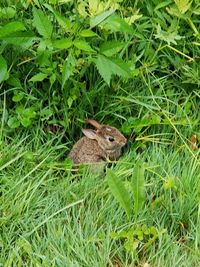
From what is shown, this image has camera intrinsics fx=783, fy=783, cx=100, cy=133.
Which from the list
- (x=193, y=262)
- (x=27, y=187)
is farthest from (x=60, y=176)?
(x=193, y=262)

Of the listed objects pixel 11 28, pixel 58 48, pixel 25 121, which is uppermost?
pixel 11 28

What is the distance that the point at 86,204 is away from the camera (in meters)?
4.04

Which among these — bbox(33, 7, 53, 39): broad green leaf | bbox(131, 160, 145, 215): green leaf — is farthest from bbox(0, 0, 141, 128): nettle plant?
bbox(131, 160, 145, 215): green leaf

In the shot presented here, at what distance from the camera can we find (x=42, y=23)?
4.22 metres

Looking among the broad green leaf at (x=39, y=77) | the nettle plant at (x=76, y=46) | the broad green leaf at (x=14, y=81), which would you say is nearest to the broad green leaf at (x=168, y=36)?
the nettle plant at (x=76, y=46)

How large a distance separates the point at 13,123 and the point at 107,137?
0.53 metres

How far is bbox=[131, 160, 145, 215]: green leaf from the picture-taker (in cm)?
389

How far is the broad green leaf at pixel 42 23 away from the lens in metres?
4.21

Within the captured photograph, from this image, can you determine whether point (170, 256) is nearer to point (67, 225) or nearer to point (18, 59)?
point (67, 225)

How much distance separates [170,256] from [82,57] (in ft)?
4.35

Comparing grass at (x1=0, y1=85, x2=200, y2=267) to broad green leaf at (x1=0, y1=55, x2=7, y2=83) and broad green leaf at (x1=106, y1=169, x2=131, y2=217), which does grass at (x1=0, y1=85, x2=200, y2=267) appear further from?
broad green leaf at (x1=0, y1=55, x2=7, y2=83)

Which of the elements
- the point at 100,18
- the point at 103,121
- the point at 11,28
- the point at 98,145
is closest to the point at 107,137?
the point at 98,145

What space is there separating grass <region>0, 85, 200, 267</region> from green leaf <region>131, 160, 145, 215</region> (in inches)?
2.9

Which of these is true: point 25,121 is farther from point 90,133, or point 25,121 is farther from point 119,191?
point 119,191
